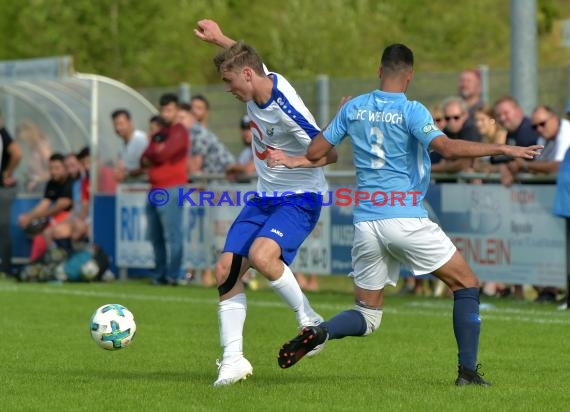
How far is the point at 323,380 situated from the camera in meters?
9.12

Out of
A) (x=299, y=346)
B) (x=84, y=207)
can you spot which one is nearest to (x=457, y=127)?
(x=84, y=207)

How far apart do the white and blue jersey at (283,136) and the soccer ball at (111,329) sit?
132cm

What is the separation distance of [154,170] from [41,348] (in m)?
7.08

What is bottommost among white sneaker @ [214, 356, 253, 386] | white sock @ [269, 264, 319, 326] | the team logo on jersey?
white sneaker @ [214, 356, 253, 386]

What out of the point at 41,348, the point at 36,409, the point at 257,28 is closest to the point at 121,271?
the point at 41,348

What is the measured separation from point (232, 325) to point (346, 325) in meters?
0.75

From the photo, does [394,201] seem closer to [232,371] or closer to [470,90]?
[232,371]

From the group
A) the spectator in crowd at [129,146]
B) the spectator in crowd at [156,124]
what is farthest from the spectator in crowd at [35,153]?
the spectator in crowd at [156,124]

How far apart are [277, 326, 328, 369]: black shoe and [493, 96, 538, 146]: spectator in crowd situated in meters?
7.00

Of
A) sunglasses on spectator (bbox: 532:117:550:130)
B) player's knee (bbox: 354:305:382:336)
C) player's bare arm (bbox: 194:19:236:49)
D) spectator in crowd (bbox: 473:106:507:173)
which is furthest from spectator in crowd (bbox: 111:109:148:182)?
player's knee (bbox: 354:305:382:336)

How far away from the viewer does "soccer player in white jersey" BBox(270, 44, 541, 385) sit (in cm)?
852

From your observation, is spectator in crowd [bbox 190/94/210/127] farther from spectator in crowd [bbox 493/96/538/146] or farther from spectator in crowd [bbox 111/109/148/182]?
spectator in crowd [bbox 493/96/538/146]

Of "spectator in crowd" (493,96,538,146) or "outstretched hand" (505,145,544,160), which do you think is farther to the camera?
"spectator in crowd" (493,96,538,146)

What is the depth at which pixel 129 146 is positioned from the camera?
1922cm
